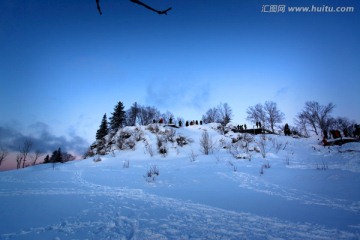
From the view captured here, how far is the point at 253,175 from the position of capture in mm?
6461

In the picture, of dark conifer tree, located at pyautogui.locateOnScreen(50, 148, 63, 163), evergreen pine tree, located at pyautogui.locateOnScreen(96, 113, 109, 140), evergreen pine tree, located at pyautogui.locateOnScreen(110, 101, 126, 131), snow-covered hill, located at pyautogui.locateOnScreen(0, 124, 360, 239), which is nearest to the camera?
snow-covered hill, located at pyautogui.locateOnScreen(0, 124, 360, 239)

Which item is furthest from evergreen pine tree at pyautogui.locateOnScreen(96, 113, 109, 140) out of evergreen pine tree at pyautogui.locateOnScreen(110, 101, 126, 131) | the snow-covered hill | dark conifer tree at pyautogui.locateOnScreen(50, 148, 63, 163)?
the snow-covered hill

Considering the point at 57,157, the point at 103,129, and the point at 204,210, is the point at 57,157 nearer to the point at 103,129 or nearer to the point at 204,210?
the point at 103,129

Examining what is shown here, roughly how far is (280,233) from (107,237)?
7.28 ft

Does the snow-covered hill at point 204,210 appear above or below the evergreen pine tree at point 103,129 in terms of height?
below

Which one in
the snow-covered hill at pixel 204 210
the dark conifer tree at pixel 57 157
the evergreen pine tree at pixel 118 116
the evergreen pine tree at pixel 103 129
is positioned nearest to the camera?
the snow-covered hill at pixel 204 210

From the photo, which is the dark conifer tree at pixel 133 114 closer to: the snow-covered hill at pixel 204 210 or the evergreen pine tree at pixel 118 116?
the evergreen pine tree at pixel 118 116

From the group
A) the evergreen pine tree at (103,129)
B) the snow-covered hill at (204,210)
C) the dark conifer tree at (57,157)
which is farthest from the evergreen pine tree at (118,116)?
the snow-covered hill at (204,210)

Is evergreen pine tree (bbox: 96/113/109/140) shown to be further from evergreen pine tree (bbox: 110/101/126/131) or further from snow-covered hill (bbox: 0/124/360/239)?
snow-covered hill (bbox: 0/124/360/239)

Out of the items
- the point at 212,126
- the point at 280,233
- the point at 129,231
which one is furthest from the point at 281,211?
the point at 212,126

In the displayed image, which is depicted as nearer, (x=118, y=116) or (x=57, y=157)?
(x=118, y=116)

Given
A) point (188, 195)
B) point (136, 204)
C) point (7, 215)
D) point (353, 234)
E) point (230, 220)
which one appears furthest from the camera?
point (188, 195)

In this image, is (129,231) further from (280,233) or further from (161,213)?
(280,233)

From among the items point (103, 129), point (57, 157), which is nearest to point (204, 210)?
point (103, 129)
